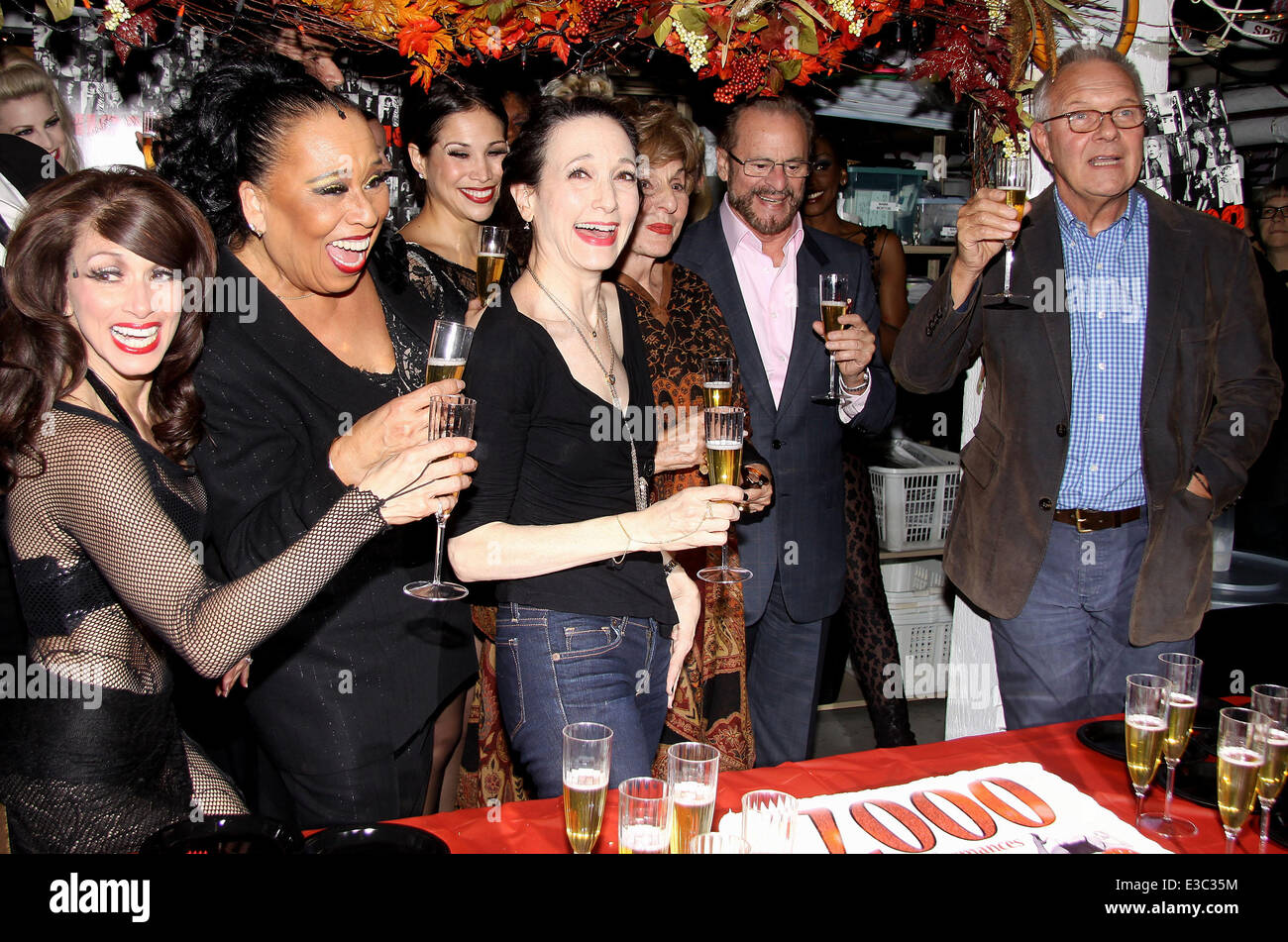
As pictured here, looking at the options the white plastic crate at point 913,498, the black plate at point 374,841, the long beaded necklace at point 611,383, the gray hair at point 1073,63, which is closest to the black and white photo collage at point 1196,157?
the gray hair at point 1073,63

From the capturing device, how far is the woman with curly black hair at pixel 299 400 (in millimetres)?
2055

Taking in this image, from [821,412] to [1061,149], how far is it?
975mm

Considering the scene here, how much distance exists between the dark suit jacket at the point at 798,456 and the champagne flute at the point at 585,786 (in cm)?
167

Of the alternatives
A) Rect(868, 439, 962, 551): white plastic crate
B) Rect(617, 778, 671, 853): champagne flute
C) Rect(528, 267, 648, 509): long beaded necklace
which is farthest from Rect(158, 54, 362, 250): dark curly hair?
Rect(868, 439, 962, 551): white plastic crate

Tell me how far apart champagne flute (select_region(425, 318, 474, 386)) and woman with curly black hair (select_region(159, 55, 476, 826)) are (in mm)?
309

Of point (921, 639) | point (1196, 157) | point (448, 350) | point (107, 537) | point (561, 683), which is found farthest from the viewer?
point (921, 639)

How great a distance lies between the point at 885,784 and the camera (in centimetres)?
171

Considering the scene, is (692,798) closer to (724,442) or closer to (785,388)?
(724,442)

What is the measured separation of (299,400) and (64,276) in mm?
498

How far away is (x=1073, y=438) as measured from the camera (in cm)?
272

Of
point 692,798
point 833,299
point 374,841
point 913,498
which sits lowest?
point 374,841

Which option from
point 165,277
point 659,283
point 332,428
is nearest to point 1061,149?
point 659,283

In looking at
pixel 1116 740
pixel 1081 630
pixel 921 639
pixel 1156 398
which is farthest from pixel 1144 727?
pixel 921 639

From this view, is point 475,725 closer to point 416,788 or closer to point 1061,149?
point 416,788
